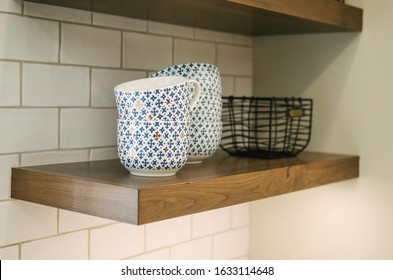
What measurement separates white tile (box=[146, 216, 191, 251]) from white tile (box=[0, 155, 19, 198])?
39 cm

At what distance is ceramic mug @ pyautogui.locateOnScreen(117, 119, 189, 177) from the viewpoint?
0.95 meters

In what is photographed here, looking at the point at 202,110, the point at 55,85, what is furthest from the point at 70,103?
the point at 202,110

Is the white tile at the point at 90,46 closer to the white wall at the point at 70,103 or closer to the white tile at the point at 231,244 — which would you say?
the white wall at the point at 70,103

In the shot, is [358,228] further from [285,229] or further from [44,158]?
[44,158]

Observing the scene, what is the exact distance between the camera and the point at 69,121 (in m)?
1.15

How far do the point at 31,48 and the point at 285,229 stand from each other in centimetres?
86

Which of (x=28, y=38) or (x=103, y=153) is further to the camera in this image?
(x=103, y=153)

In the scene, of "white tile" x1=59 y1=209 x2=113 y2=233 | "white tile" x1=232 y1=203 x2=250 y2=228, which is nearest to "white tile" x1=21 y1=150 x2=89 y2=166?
"white tile" x1=59 y1=209 x2=113 y2=233

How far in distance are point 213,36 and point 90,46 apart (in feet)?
1.34

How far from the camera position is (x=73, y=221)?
118cm

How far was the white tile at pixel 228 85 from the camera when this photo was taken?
1.52m

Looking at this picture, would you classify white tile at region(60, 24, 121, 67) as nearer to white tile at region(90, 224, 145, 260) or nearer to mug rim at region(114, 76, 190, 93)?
mug rim at region(114, 76, 190, 93)

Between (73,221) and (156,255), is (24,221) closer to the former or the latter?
(73,221)
